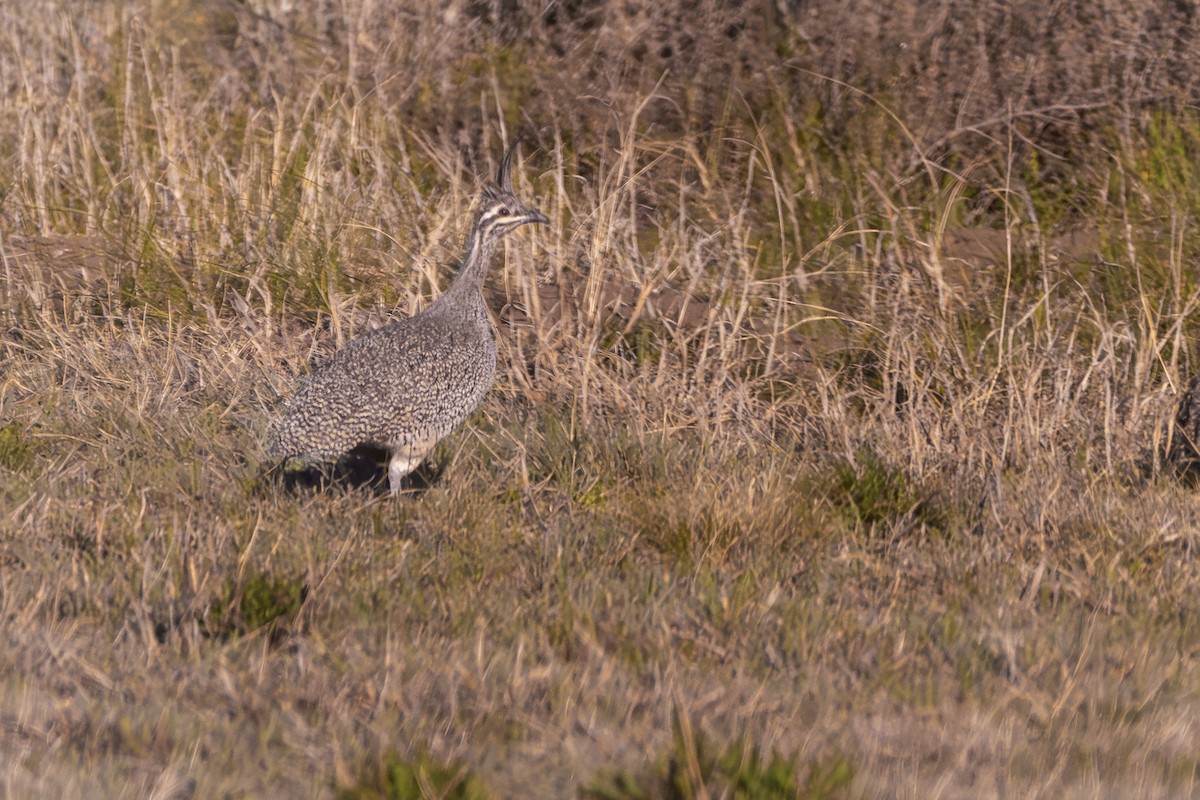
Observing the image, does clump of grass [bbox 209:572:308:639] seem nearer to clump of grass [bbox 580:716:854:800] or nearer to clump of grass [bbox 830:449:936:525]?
clump of grass [bbox 580:716:854:800]

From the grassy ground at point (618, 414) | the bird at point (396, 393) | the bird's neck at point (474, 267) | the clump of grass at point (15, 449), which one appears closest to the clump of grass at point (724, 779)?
the grassy ground at point (618, 414)

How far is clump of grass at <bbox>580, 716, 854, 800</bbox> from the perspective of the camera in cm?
279

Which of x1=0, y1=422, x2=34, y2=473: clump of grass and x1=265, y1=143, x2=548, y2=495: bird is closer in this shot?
x1=265, y1=143, x2=548, y2=495: bird

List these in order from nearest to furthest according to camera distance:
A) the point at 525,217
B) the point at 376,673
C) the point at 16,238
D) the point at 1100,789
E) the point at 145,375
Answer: the point at 1100,789
the point at 376,673
the point at 525,217
the point at 145,375
the point at 16,238

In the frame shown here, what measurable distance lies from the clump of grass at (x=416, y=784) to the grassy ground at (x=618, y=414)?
0.03 feet

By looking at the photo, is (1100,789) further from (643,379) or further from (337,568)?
(643,379)

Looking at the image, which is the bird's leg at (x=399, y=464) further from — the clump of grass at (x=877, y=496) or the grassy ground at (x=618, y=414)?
the clump of grass at (x=877, y=496)

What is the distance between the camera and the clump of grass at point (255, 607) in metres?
3.68

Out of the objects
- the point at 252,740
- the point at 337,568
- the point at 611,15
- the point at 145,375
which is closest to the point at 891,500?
the point at 337,568

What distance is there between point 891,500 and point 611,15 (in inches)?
201

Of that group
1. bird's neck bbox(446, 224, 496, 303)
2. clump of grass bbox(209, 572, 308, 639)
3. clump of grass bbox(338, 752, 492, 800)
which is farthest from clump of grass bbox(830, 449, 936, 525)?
clump of grass bbox(338, 752, 492, 800)

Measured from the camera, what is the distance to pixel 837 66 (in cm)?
859

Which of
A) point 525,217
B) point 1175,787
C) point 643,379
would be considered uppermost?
point 525,217

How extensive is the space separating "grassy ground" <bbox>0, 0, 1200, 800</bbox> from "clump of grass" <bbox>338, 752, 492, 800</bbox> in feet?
0.03
